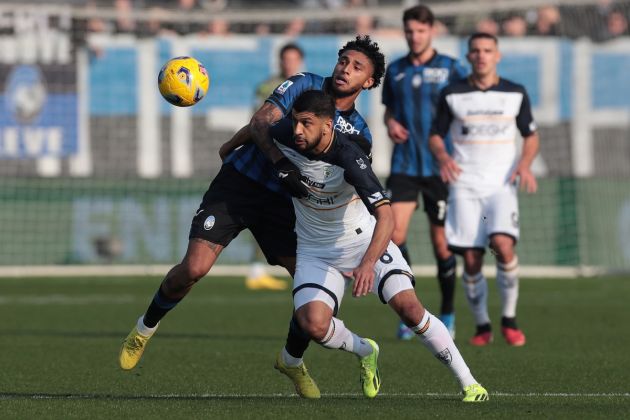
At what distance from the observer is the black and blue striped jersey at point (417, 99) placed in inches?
449

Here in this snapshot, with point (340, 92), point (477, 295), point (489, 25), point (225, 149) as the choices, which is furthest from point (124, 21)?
point (340, 92)

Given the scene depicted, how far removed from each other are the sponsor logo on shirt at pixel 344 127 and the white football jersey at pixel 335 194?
6 centimetres

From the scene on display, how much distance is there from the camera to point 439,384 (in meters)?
8.33

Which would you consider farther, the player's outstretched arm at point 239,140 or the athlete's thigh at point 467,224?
the athlete's thigh at point 467,224

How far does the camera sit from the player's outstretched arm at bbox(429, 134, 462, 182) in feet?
34.7

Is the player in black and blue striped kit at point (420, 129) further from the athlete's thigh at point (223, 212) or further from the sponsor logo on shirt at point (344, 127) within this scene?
the sponsor logo on shirt at point (344, 127)

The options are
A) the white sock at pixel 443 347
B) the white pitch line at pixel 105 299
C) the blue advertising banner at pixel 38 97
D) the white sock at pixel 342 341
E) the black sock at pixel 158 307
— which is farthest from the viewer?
the blue advertising banner at pixel 38 97

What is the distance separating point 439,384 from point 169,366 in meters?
1.93

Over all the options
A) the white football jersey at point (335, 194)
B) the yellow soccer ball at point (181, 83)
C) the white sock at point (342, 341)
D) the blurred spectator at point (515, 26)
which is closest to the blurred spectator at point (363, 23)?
the blurred spectator at point (515, 26)

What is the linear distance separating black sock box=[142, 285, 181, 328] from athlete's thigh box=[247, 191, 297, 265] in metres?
0.66

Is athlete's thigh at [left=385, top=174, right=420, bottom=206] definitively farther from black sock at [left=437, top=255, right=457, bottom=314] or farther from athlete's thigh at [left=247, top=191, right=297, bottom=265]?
athlete's thigh at [left=247, top=191, right=297, bottom=265]

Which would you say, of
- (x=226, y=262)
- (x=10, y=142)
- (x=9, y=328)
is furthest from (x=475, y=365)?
(x=10, y=142)

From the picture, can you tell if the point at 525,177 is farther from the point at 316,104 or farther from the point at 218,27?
the point at 218,27

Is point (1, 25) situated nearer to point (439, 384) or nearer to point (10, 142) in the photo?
point (10, 142)
